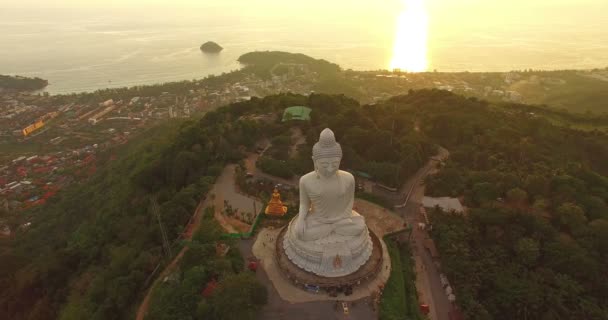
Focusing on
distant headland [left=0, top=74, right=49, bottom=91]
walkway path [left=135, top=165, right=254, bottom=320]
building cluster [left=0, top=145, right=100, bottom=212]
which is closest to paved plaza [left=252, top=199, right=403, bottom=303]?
→ walkway path [left=135, top=165, right=254, bottom=320]

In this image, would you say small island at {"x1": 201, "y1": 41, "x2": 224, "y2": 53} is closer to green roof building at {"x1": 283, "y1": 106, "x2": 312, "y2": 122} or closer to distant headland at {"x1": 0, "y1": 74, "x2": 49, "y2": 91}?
distant headland at {"x1": 0, "y1": 74, "x2": 49, "y2": 91}

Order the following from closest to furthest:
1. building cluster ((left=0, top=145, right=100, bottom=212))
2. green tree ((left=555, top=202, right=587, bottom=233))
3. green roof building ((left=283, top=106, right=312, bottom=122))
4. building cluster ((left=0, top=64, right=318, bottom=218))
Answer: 1. green tree ((left=555, top=202, right=587, bottom=233))
2. green roof building ((left=283, top=106, right=312, bottom=122))
3. building cluster ((left=0, top=145, right=100, bottom=212))
4. building cluster ((left=0, top=64, right=318, bottom=218))

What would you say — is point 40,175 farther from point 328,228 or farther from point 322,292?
point 322,292

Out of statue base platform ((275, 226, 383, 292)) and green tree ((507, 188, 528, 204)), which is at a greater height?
green tree ((507, 188, 528, 204))

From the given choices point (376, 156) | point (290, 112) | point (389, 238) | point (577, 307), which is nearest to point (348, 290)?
point (389, 238)

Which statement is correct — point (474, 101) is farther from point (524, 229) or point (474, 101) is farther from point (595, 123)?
point (524, 229)

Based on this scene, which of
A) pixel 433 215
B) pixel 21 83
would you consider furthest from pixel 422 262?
pixel 21 83
